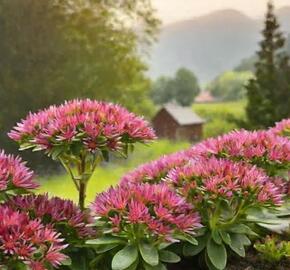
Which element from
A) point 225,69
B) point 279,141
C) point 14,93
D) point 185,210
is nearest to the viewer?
point 185,210

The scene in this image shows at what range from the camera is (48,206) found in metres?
0.97

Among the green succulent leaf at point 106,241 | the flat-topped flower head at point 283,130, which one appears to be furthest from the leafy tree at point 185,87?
the green succulent leaf at point 106,241

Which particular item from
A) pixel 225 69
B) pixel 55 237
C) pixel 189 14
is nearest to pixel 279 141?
pixel 55 237

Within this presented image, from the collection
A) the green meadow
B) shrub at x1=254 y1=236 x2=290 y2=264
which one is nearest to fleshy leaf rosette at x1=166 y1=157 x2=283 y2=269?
shrub at x1=254 y1=236 x2=290 y2=264

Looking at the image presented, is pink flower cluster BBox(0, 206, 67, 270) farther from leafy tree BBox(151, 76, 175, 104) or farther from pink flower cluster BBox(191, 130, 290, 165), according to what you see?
leafy tree BBox(151, 76, 175, 104)

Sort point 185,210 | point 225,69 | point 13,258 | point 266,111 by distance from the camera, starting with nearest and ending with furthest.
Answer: point 13,258 < point 185,210 < point 266,111 < point 225,69

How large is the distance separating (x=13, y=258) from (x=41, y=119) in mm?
292

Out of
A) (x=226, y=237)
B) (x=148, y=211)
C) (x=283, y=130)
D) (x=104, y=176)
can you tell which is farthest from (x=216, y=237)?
(x=104, y=176)

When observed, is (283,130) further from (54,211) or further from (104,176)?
(104,176)

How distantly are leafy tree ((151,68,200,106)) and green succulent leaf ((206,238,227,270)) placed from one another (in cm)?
571

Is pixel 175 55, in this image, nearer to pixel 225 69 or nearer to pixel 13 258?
pixel 225 69

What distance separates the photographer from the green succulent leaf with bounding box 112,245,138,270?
88 cm

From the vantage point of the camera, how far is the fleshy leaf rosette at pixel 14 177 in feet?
3.10

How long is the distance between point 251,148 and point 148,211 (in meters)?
0.33
